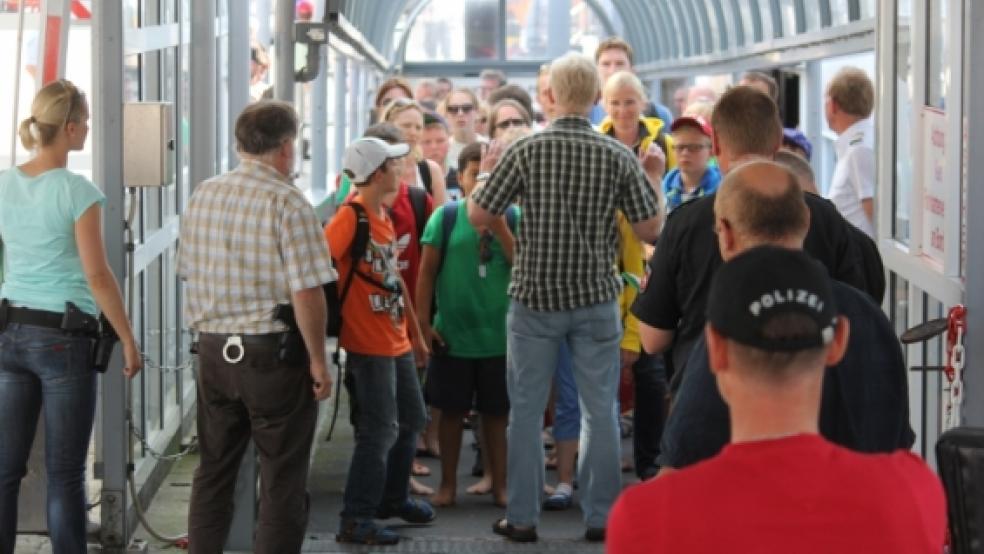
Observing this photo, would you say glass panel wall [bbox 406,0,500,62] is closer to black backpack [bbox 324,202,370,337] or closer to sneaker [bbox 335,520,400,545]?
sneaker [bbox 335,520,400,545]

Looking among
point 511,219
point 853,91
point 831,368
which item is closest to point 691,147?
point 511,219

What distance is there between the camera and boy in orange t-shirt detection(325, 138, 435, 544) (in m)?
7.20

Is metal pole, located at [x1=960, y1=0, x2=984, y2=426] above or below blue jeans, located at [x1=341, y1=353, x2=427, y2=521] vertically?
above

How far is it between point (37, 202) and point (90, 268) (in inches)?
10.5

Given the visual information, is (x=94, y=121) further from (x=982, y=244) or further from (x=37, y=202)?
(x=982, y=244)

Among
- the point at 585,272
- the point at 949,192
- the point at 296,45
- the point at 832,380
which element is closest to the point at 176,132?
the point at 296,45

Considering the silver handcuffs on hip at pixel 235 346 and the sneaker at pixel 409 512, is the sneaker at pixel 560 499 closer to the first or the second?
the sneaker at pixel 409 512

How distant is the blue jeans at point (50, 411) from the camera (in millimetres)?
6070

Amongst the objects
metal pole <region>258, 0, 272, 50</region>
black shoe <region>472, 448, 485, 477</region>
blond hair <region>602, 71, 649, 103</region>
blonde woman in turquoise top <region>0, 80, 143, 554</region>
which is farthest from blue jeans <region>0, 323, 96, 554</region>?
metal pole <region>258, 0, 272, 50</region>

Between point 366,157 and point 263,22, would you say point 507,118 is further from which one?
point 263,22

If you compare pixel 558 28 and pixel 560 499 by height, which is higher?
pixel 558 28

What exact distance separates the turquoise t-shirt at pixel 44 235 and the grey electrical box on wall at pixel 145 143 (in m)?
0.87

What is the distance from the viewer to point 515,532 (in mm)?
7488

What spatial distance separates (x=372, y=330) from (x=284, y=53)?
123cm
